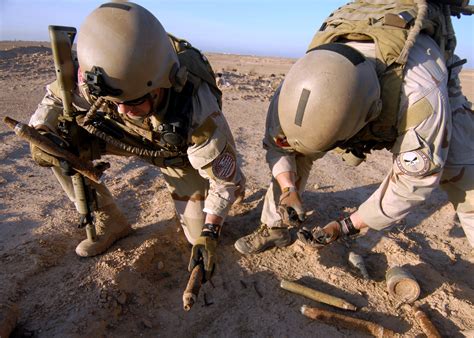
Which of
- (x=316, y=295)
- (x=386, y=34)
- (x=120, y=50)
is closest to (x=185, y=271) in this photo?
(x=316, y=295)

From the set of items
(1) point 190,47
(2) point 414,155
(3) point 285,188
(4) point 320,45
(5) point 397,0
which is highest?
(5) point 397,0

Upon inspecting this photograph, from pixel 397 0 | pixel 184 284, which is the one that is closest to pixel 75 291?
pixel 184 284

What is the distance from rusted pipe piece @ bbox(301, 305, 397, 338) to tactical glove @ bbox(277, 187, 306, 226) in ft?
2.04

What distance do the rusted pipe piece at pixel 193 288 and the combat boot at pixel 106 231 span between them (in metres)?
1.20

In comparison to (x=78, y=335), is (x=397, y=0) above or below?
above

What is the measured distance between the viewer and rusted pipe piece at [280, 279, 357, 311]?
3.06 metres

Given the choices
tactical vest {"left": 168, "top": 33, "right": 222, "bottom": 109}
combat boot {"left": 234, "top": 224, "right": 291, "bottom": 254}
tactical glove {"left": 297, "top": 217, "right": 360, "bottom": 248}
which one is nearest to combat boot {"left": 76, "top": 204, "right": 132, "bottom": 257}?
combat boot {"left": 234, "top": 224, "right": 291, "bottom": 254}

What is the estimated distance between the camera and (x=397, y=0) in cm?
310

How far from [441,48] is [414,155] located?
883mm

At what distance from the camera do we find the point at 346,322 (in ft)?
9.71

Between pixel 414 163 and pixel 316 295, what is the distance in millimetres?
1184

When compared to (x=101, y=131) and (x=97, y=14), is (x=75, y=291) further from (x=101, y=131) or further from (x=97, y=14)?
(x=97, y=14)

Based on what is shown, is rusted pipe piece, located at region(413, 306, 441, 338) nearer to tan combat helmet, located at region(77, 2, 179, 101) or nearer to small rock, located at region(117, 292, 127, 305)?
small rock, located at region(117, 292, 127, 305)

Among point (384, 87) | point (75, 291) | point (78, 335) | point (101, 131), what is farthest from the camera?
point (101, 131)
